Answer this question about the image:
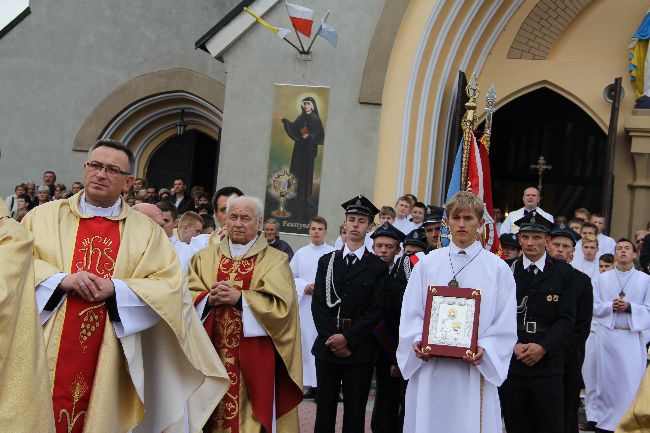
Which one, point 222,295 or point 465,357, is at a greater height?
point 222,295

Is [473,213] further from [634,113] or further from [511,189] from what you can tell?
[511,189]

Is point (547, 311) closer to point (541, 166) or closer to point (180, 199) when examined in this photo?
point (180, 199)

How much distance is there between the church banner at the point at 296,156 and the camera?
53.6 feet

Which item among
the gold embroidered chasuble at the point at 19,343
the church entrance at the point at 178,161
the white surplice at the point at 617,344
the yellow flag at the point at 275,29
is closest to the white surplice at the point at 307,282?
the white surplice at the point at 617,344

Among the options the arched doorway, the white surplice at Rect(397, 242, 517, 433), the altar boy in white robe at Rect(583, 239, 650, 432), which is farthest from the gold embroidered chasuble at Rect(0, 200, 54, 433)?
the arched doorway

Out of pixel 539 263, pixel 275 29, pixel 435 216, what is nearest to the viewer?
pixel 539 263

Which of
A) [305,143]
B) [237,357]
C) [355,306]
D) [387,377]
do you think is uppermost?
[305,143]

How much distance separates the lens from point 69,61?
21.1 metres

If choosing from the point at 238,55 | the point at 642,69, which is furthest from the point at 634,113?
the point at 238,55

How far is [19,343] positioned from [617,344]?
8158 millimetres

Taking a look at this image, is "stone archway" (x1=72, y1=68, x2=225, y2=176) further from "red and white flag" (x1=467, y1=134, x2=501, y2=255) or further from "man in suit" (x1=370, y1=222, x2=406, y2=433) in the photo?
"man in suit" (x1=370, y1=222, x2=406, y2=433)

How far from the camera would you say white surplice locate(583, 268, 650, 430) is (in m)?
11.0

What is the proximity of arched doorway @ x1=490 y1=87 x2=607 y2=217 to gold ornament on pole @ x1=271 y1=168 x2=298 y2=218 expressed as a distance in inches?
215

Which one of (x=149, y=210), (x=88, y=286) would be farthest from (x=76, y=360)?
(x=149, y=210)
